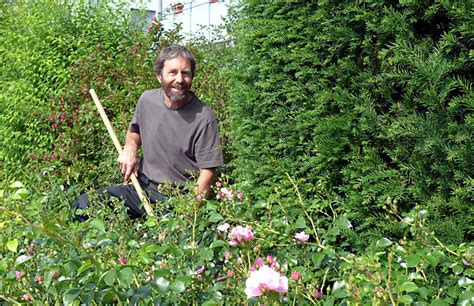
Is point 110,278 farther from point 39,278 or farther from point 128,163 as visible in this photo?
point 128,163

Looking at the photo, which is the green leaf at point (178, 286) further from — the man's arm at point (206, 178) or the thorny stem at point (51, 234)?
the man's arm at point (206, 178)

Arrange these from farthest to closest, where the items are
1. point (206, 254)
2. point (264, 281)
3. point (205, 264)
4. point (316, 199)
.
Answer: point (316, 199), point (205, 264), point (206, 254), point (264, 281)

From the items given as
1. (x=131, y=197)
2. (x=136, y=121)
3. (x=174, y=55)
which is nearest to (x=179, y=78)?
(x=174, y=55)

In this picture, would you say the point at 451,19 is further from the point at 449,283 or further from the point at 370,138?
the point at 449,283

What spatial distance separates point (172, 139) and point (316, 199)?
1.75 meters

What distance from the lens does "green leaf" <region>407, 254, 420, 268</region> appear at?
1.69 metres

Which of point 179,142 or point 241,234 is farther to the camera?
point 179,142

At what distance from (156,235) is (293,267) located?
86 centimetres

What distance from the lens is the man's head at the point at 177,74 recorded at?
3961mm

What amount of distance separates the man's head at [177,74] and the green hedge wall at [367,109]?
2.06 feet

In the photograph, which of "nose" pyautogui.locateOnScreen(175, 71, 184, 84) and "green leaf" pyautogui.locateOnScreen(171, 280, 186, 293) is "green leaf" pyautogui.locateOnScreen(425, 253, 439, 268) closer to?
"green leaf" pyautogui.locateOnScreen(171, 280, 186, 293)

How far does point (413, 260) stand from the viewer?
66.6 inches

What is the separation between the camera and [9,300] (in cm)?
193

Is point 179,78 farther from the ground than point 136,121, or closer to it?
farther from the ground
